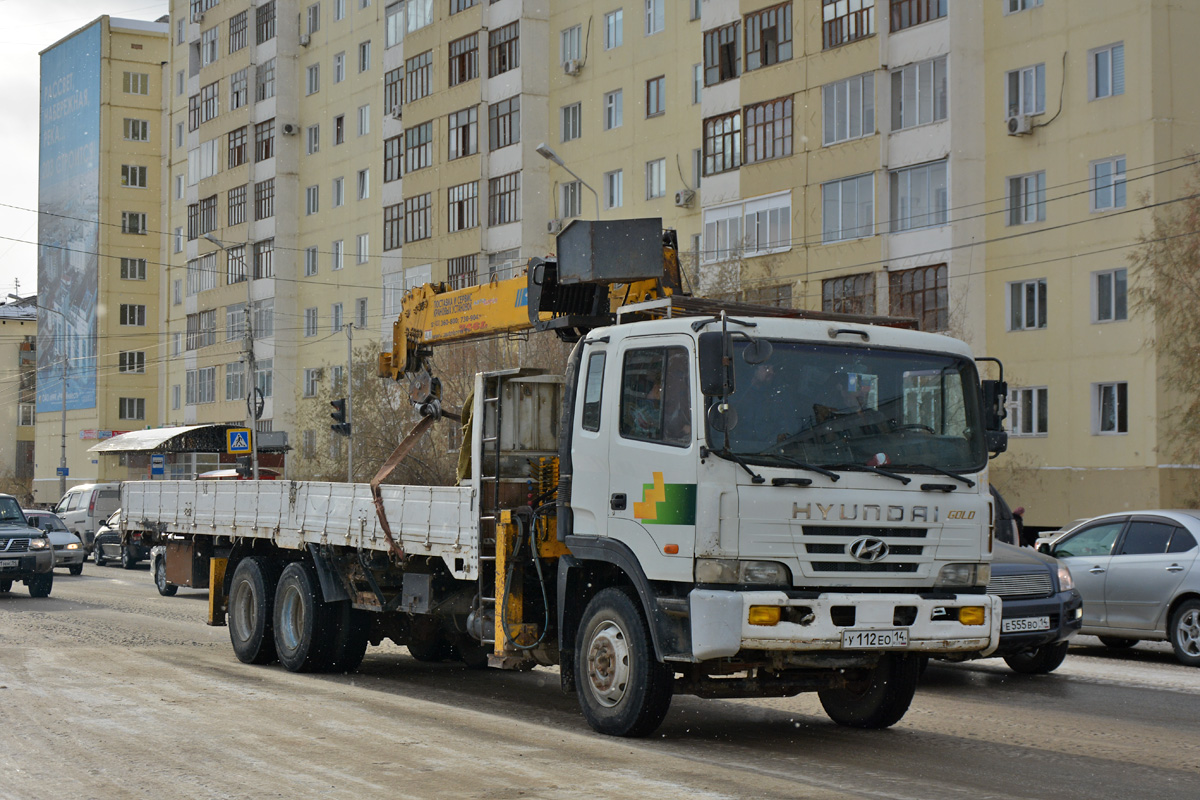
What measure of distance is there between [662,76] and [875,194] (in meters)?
11.5

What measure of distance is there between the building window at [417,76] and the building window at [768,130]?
1816 cm

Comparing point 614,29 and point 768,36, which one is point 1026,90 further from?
point 614,29

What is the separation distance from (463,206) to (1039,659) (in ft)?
134

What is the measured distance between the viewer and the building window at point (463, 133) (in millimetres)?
52625

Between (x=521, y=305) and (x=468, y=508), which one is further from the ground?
(x=521, y=305)

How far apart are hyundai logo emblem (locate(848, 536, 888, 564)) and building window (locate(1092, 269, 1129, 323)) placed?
26.2 meters

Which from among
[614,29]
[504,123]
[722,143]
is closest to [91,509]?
[504,123]

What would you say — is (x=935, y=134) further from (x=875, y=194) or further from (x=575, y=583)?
(x=575, y=583)

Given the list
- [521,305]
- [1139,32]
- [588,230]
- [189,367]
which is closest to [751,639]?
[588,230]

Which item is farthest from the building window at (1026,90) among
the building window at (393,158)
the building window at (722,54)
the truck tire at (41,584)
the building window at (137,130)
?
the building window at (137,130)

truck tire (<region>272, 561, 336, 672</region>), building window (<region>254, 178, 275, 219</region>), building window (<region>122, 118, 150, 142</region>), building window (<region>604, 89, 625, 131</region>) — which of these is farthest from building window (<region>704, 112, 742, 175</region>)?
building window (<region>122, 118, 150, 142</region>)

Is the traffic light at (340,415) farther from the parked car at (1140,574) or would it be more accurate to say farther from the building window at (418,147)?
the building window at (418,147)

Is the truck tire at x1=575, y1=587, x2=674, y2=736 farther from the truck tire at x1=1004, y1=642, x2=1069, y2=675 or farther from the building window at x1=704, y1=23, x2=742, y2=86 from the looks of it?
the building window at x1=704, y1=23, x2=742, y2=86

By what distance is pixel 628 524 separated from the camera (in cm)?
968
